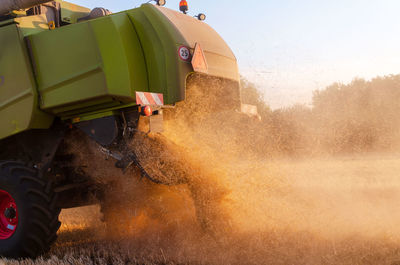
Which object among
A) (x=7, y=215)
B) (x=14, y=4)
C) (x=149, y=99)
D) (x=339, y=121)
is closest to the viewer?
(x=149, y=99)

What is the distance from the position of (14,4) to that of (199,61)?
2008 mm

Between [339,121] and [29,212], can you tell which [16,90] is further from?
[339,121]

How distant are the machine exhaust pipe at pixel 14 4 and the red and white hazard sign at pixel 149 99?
4.90 ft

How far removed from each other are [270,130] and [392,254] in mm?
2827

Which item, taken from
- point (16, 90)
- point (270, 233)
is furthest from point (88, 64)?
point (270, 233)

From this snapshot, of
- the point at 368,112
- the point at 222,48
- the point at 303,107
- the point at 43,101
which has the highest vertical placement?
the point at 222,48

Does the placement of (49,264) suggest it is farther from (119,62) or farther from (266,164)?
(266,164)

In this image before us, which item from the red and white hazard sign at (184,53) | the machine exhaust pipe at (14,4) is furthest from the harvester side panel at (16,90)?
the red and white hazard sign at (184,53)

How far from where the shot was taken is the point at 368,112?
31.0 ft

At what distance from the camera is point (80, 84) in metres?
3.98

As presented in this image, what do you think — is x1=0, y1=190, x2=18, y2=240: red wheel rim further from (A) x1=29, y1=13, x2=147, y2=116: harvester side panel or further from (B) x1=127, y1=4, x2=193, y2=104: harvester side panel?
(B) x1=127, y1=4, x2=193, y2=104: harvester side panel

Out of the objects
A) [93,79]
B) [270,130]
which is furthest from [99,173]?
[270,130]

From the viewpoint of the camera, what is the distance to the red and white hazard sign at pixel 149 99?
3.74 m

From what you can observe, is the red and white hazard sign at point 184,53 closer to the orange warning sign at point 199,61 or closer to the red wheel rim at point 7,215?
the orange warning sign at point 199,61
